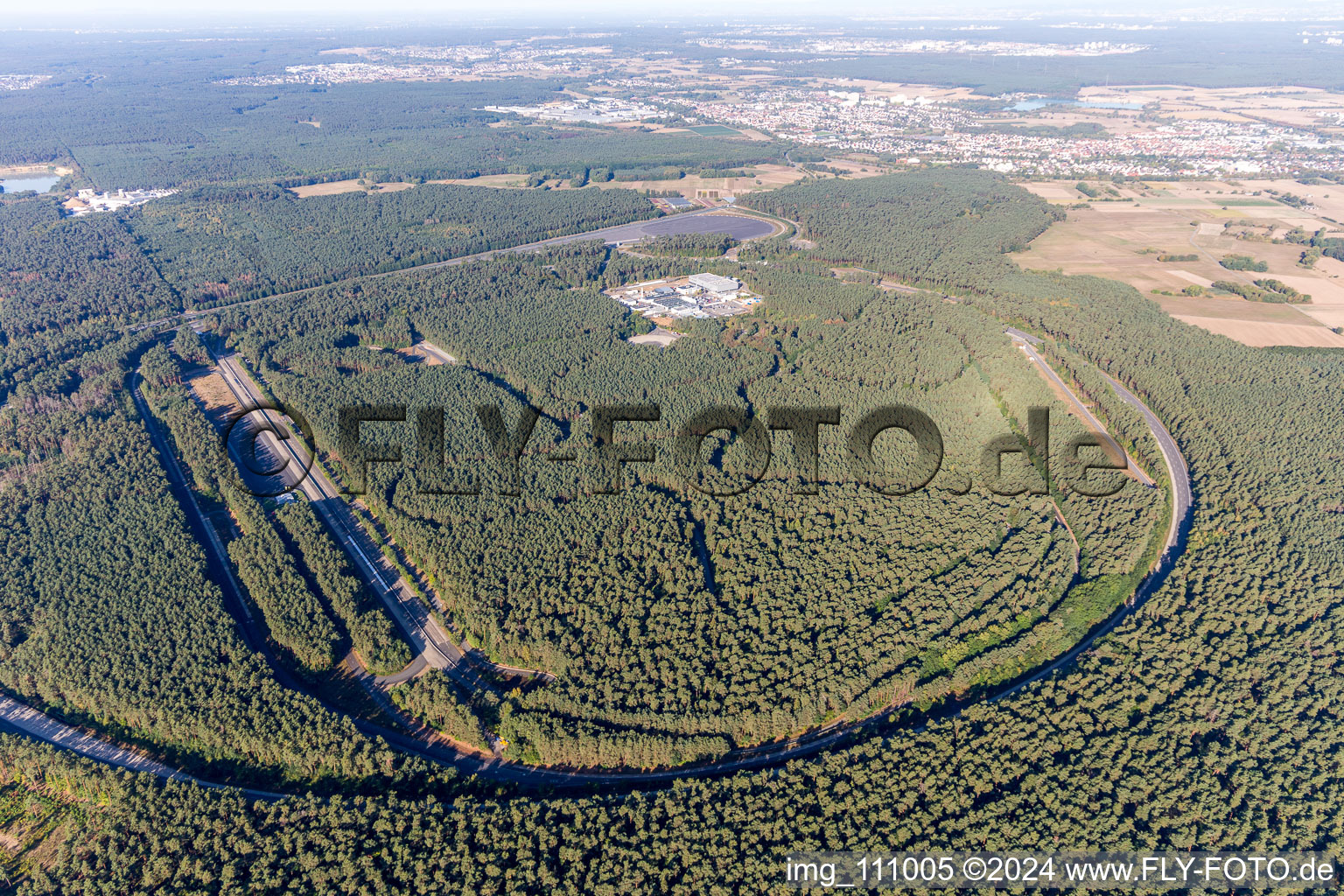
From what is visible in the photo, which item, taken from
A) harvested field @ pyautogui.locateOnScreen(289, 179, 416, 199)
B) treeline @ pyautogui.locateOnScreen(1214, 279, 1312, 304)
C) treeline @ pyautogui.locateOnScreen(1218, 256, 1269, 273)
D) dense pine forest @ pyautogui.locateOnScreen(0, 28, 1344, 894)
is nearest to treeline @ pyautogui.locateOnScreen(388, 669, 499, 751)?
dense pine forest @ pyautogui.locateOnScreen(0, 28, 1344, 894)

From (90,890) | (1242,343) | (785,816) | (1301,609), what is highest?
(1242,343)

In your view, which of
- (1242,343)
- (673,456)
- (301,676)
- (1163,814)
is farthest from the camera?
(1242,343)

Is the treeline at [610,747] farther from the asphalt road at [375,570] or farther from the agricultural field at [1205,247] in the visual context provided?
the agricultural field at [1205,247]

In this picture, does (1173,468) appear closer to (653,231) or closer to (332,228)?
(653,231)

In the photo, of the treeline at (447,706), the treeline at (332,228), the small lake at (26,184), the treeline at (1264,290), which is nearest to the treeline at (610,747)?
the treeline at (447,706)

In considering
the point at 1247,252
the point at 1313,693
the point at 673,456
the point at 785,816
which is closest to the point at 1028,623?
the point at 1313,693

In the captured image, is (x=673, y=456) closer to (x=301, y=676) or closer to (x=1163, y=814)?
(x=301, y=676)
